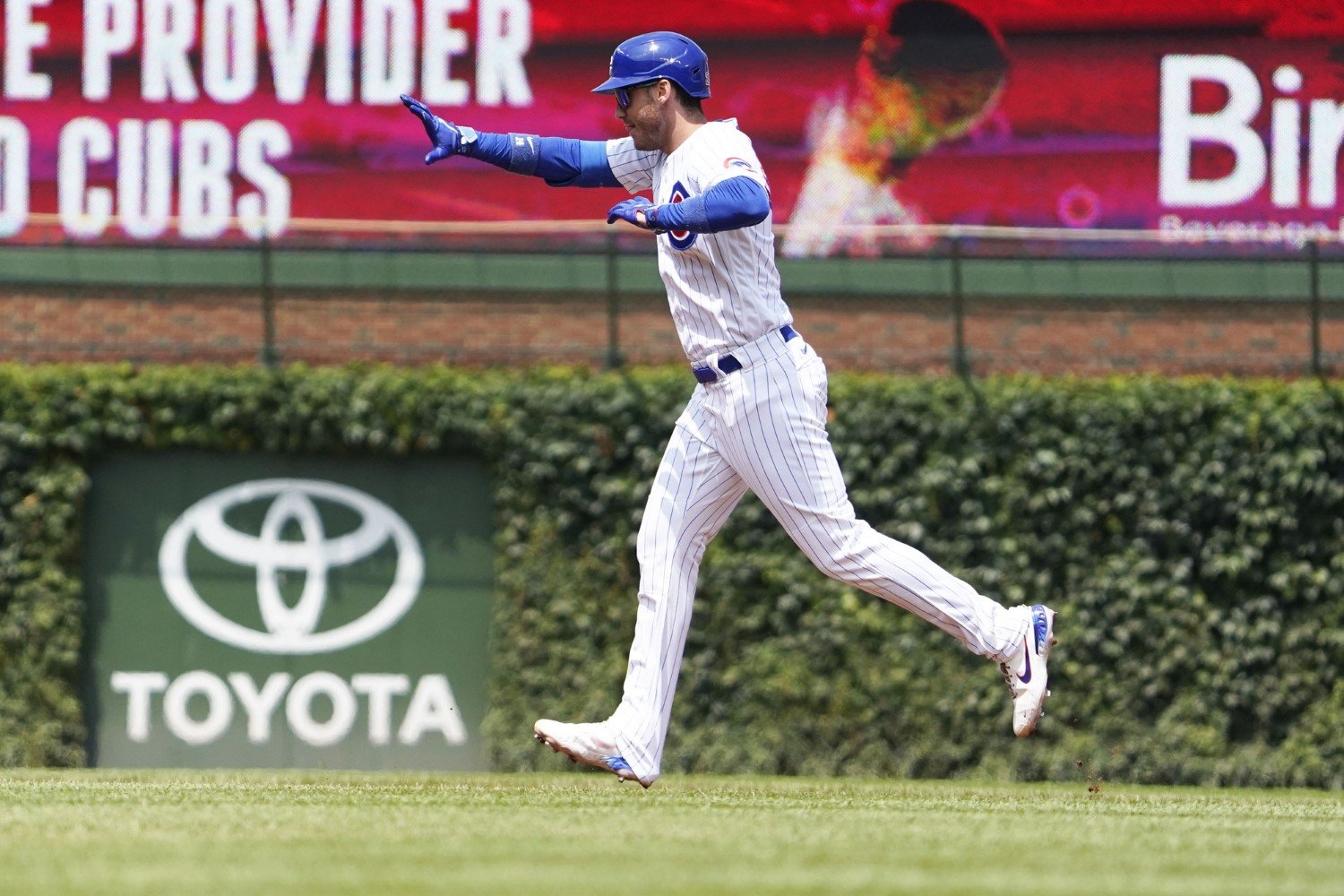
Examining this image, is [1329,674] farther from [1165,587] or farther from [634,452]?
[634,452]

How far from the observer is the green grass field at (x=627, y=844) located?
12.5 ft

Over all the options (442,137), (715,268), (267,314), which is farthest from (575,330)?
(715,268)

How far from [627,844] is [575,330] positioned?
7544 millimetres

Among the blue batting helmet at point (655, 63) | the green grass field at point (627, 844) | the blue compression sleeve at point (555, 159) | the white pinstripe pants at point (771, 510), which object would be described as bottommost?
the green grass field at point (627, 844)

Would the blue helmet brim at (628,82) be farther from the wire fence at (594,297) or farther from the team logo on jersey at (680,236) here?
the wire fence at (594,297)

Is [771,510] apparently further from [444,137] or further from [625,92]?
[444,137]

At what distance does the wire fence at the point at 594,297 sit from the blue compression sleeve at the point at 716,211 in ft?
20.0

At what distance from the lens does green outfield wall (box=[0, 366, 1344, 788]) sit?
33.4 feet

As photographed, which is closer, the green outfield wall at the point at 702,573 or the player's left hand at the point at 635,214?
the player's left hand at the point at 635,214

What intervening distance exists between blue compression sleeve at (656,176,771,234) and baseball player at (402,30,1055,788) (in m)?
0.12

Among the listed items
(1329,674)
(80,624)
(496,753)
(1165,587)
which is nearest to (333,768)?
(496,753)

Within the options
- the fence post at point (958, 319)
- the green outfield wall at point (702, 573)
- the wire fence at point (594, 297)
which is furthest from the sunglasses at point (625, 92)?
the wire fence at point (594, 297)

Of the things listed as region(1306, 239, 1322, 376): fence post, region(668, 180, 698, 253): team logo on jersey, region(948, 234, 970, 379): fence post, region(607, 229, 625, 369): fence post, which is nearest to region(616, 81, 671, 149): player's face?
region(668, 180, 698, 253): team logo on jersey

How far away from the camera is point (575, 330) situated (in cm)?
1172
